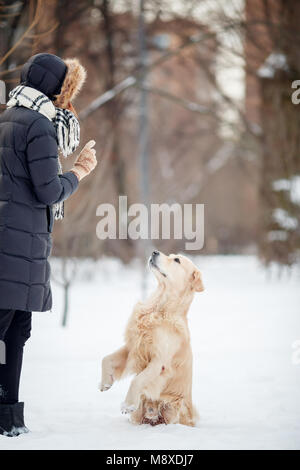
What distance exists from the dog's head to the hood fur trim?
1.02m

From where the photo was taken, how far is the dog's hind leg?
3561 mm

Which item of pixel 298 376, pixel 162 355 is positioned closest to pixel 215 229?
pixel 298 376

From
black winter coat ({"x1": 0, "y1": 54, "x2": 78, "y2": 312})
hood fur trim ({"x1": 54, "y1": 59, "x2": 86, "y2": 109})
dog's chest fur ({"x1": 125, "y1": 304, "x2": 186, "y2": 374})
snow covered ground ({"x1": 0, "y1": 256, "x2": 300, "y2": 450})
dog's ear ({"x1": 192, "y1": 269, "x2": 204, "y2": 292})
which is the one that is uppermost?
hood fur trim ({"x1": 54, "y1": 59, "x2": 86, "y2": 109})

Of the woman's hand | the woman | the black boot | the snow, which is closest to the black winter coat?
the woman

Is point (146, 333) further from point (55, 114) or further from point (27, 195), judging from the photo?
point (55, 114)

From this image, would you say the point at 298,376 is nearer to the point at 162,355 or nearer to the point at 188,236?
the point at 162,355

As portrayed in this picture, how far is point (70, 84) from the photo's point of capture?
3.33m

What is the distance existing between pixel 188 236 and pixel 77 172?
13.8 m

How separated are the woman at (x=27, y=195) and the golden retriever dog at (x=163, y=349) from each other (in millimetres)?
597

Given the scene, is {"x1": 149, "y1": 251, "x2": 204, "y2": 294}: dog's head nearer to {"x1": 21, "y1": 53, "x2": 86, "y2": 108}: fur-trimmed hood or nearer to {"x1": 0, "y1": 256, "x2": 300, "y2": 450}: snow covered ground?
{"x1": 0, "y1": 256, "x2": 300, "y2": 450}: snow covered ground

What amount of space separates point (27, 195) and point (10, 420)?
46.2 inches

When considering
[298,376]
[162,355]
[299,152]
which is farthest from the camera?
[299,152]

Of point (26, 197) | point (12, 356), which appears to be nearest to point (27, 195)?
point (26, 197)
